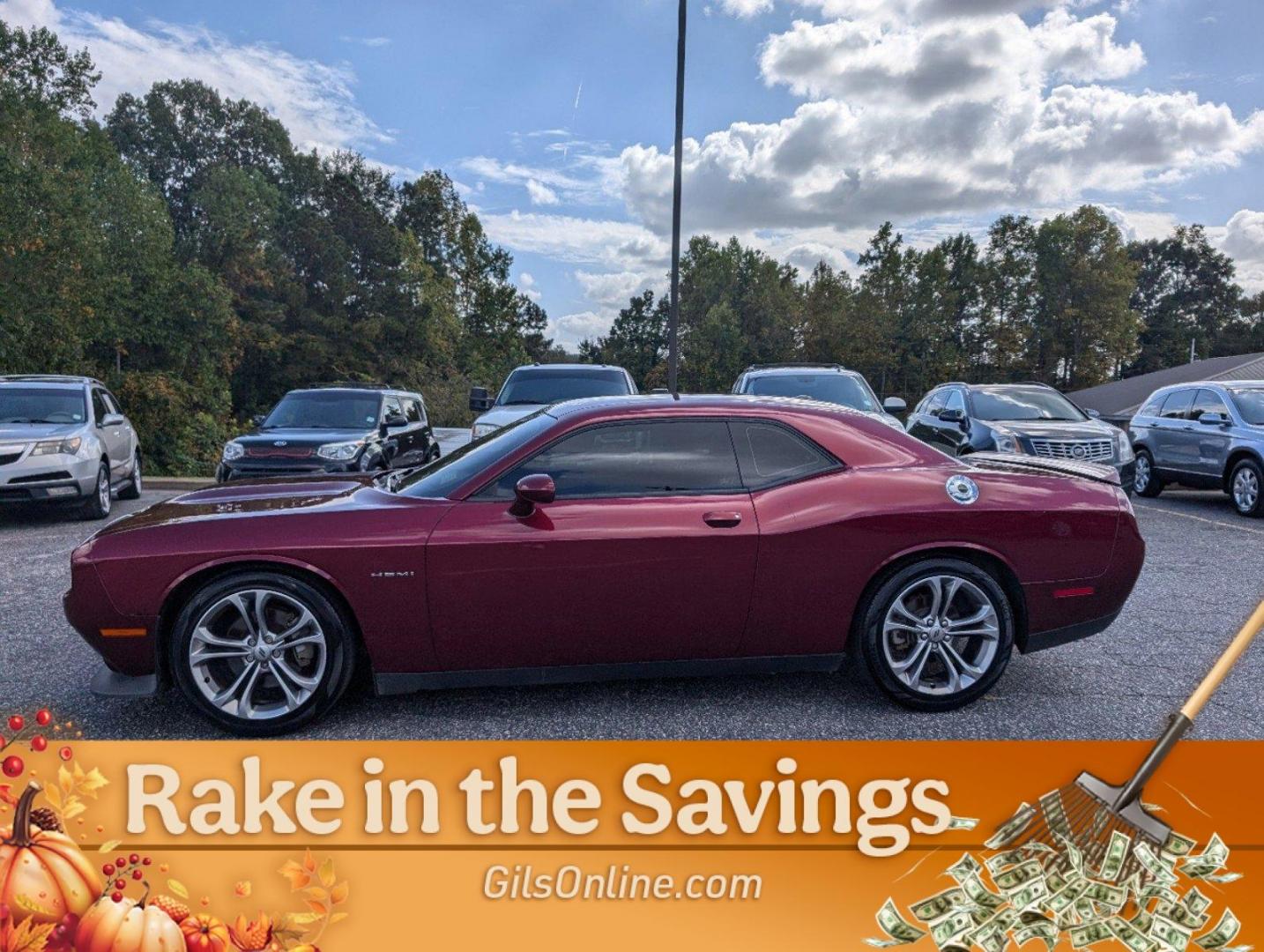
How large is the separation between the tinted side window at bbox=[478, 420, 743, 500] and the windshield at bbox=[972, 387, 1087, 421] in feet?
27.5

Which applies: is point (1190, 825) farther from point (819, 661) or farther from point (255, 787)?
point (255, 787)

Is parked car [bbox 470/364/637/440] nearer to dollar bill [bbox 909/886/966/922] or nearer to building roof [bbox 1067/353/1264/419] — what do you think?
dollar bill [bbox 909/886/966/922]

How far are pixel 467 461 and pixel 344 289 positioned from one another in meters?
43.4

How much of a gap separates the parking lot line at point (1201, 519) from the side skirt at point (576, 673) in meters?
7.65

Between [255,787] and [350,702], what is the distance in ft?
3.38

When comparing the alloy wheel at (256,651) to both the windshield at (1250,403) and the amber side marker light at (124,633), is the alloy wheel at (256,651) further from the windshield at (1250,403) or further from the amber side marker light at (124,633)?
the windshield at (1250,403)

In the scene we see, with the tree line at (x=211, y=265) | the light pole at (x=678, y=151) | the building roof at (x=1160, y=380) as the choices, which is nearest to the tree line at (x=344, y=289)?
the tree line at (x=211, y=265)

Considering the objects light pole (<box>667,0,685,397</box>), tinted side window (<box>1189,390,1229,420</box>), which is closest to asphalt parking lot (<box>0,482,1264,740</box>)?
tinted side window (<box>1189,390,1229,420</box>)

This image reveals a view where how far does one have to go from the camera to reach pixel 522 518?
11.6 ft

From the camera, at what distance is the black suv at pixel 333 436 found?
9.45m

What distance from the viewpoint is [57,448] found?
8.97 meters

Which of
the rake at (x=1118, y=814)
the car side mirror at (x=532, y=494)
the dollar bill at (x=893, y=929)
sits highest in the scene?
the car side mirror at (x=532, y=494)

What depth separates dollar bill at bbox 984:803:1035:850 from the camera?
243 cm

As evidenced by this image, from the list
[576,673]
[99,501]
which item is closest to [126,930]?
[576,673]
